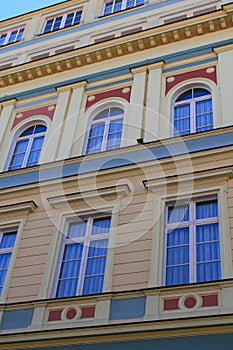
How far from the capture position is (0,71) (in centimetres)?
1714

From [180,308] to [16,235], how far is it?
4665 millimetres

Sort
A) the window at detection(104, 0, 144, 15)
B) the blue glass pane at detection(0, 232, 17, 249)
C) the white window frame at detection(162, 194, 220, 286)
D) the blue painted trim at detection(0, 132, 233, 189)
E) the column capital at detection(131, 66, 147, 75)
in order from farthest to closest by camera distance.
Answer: the window at detection(104, 0, 144, 15)
the column capital at detection(131, 66, 147, 75)
the blue glass pane at detection(0, 232, 17, 249)
the blue painted trim at detection(0, 132, 233, 189)
the white window frame at detection(162, 194, 220, 286)

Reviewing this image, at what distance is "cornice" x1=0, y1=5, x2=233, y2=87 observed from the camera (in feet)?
47.6

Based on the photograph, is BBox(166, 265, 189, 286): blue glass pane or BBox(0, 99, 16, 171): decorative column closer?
BBox(166, 265, 189, 286): blue glass pane

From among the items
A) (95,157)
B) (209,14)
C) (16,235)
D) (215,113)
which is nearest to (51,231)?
(16,235)

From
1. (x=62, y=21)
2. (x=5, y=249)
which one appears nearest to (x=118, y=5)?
(x=62, y=21)

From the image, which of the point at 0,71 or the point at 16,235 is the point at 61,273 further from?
the point at 0,71

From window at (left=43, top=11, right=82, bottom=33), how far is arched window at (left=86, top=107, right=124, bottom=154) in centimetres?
631

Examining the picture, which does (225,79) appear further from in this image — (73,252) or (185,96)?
(73,252)

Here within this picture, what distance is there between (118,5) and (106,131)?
7324 millimetres

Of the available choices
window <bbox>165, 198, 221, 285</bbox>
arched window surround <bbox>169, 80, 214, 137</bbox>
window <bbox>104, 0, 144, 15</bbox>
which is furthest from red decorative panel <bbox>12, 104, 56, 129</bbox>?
A: window <bbox>165, 198, 221, 285</bbox>

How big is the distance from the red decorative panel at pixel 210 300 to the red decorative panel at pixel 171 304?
502mm

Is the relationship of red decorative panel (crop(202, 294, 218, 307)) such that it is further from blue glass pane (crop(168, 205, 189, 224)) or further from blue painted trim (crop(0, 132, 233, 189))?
blue painted trim (crop(0, 132, 233, 189))

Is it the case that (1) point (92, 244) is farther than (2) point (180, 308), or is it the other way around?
(1) point (92, 244)
